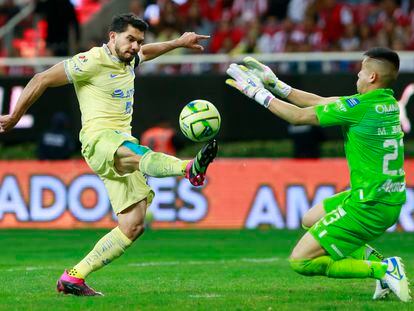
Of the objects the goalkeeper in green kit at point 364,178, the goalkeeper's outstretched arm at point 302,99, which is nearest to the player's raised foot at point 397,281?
the goalkeeper in green kit at point 364,178

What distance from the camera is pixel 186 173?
9.84 meters

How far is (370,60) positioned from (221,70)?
1278cm

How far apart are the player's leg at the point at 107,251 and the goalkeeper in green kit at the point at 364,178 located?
60.9 inches

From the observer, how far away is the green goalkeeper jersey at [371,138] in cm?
972

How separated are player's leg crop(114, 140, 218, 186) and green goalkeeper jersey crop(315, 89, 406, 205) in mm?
1060

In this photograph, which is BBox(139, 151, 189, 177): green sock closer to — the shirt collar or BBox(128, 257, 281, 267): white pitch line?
the shirt collar

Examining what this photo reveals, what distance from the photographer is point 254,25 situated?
22922 mm

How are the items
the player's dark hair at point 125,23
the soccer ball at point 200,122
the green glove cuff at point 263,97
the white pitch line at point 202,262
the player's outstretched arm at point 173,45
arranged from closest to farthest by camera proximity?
the green glove cuff at point 263,97, the soccer ball at point 200,122, the player's dark hair at point 125,23, the player's outstretched arm at point 173,45, the white pitch line at point 202,262

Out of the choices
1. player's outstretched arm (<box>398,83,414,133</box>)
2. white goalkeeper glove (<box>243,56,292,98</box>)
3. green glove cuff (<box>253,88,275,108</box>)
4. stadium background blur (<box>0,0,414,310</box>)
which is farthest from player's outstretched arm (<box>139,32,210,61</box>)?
player's outstretched arm (<box>398,83,414,133</box>)

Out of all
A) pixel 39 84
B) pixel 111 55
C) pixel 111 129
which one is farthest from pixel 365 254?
pixel 39 84

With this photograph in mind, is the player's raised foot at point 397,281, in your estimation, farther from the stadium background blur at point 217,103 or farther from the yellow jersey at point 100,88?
the stadium background blur at point 217,103

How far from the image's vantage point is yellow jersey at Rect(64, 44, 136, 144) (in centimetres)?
1048

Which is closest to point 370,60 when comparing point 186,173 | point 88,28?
point 186,173

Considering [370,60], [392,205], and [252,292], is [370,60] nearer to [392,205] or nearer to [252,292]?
[392,205]
